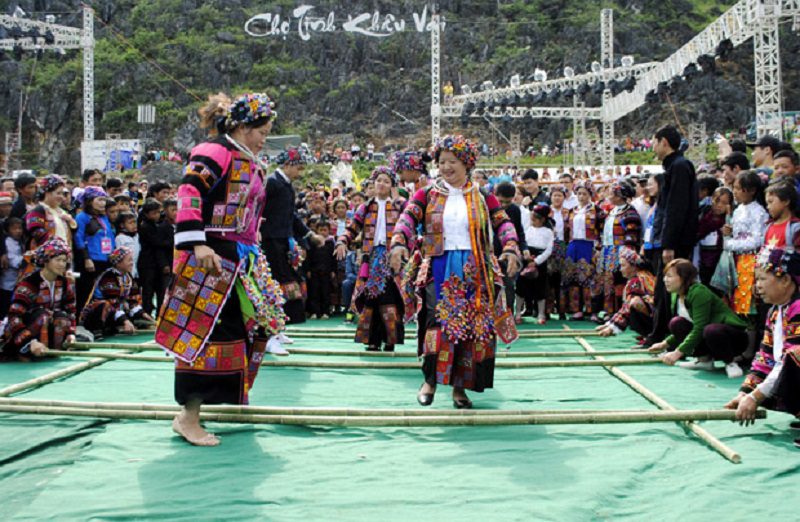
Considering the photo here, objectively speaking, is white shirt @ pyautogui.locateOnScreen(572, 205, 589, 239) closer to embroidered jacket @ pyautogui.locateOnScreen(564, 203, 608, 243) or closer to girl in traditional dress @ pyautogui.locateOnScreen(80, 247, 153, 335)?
embroidered jacket @ pyautogui.locateOnScreen(564, 203, 608, 243)

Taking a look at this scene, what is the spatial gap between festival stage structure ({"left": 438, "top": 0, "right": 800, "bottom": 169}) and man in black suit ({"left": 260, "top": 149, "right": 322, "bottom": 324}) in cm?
1659

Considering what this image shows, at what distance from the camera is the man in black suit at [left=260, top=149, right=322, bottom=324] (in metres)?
7.24

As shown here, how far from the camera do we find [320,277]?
11.3 metres

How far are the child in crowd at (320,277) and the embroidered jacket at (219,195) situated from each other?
655cm

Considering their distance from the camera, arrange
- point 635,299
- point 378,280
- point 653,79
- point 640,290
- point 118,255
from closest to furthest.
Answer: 1. point 378,280
2. point 635,299
3. point 640,290
4. point 118,255
5. point 653,79

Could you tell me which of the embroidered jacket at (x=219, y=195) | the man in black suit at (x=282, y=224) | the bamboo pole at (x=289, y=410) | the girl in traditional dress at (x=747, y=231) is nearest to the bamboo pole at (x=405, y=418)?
the bamboo pole at (x=289, y=410)

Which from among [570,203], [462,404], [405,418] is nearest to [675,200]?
[462,404]

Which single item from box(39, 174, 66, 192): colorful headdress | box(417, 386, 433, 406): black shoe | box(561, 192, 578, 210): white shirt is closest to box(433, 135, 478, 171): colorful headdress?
box(417, 386, 433, 406): black shoe

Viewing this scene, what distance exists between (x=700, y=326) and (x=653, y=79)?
24883 mm

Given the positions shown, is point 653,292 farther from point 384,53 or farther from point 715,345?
point 384,53

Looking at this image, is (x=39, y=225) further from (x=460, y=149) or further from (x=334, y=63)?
(x=334, y=63)

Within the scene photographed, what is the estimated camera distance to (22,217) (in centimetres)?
804

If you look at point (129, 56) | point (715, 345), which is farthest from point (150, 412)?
point (129, 56)

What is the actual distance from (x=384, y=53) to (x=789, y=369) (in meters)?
59.1
